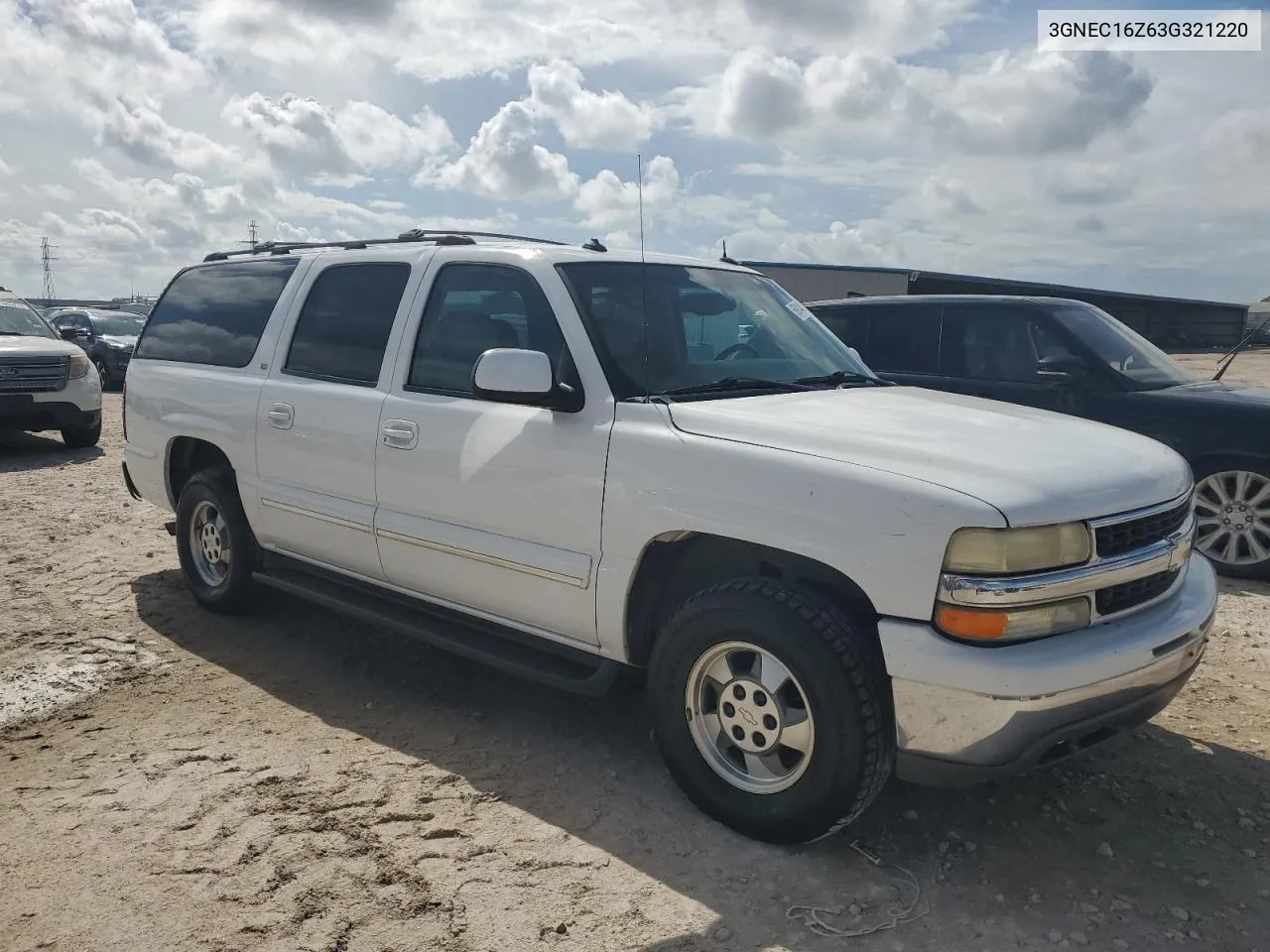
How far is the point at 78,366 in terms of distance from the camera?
440 inches

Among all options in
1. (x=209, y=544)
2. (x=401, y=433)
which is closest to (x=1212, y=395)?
(x=401, y=433)

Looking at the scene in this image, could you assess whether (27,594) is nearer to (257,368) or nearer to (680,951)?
(257,368)

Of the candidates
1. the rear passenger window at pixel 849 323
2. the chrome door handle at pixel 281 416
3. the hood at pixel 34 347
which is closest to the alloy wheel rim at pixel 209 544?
the chrome door handle at pixel 281 416

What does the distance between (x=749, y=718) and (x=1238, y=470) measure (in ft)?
15.8

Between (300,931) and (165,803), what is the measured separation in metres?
0.99

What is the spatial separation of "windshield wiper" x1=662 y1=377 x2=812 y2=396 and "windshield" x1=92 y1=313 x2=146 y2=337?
60.2 feet

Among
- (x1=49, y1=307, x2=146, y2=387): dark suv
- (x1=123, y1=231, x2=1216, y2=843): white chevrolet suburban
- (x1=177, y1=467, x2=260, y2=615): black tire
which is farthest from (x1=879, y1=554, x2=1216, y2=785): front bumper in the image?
(x1=49, y1=307, x2=146, y2=387): dark suv

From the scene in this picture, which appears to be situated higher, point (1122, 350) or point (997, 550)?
point (1122, 350)

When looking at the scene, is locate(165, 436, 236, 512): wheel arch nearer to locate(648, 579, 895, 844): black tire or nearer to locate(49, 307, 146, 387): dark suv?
locate(648, 579, 895, 844): black tire

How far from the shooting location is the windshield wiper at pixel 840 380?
3.98m

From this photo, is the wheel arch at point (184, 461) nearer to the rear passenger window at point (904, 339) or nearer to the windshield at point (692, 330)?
the windshield at point (692, 330)

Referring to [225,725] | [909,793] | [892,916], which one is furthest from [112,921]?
[909,793]

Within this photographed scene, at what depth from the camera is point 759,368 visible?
3.90 metres

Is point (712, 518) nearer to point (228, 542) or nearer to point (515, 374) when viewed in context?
point (515, 374)
